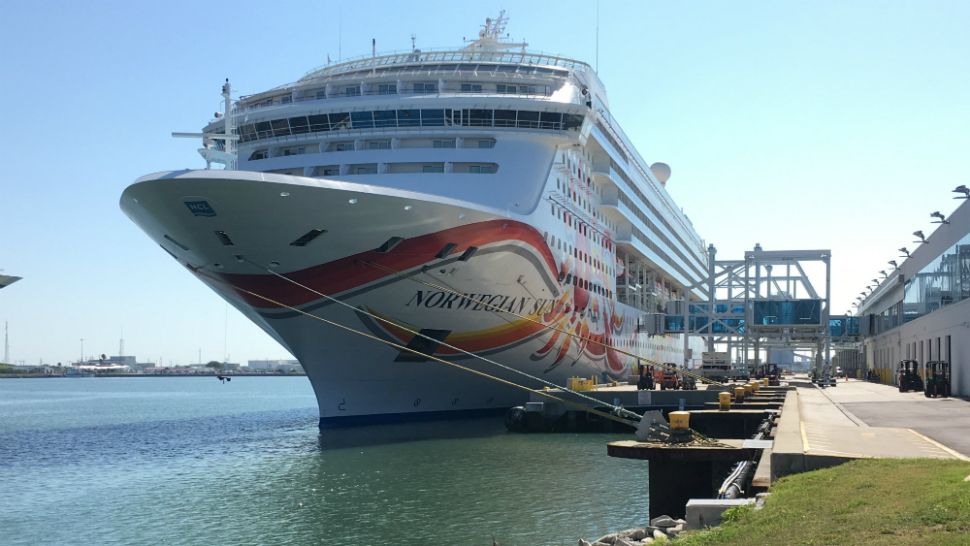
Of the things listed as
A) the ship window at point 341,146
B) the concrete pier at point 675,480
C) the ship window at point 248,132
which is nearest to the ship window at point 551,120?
the ship window at point 341,146

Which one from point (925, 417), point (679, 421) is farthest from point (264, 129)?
point (679, 421)

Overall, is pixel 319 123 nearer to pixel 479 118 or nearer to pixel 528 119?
pixel 479 118

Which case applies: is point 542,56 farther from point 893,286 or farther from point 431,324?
point 893,286

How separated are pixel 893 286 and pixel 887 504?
47.6 m

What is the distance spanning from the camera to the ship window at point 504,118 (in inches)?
1211

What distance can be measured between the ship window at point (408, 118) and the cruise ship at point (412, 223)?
0.16 feet

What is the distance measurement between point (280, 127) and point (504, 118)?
7399 mm

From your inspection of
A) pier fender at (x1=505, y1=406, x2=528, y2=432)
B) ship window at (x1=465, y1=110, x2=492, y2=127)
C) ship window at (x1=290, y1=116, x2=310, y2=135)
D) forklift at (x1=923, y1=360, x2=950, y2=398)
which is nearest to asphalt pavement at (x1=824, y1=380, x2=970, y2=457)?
forklift at (x1=923, y1=360, x2=950, y2=398)

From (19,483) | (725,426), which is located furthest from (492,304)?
(19,483)

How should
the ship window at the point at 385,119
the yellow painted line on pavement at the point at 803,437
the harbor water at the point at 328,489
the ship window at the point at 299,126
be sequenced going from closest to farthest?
the yellow painted line on pavement at the point at 803,437, the harbor water at the point at 328,489, the ship window at the point at 385,119, the ship window at the point at 299,126

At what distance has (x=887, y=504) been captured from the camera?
7691mm

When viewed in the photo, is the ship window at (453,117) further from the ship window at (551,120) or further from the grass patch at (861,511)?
the grass patch at (861,511)

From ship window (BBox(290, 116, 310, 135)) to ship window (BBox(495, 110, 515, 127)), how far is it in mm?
6162

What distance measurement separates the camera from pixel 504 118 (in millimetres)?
30844
